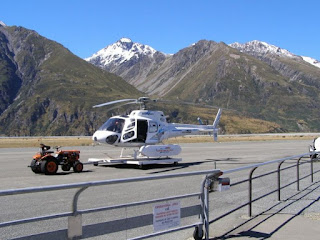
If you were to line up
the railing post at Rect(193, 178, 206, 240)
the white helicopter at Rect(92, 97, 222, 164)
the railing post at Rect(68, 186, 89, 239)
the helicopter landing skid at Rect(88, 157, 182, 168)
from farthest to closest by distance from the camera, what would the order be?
the white helicopter at Rect(92, 97, 222, 164) → the helicopter landing skid at Rect(88, 157, 182, 168) → the railing post at Rect(193, 178, 206, 240) → the railing post at Rect(68, 186, 89, 239)

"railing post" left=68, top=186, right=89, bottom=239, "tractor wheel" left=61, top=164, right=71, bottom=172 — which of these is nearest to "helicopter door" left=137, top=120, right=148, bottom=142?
"tractor wheel" left=61, top=164, right=71, bottom=172

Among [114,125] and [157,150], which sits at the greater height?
[114,125]

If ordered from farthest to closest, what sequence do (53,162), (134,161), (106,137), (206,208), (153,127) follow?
(153,127), (106,137), (134,161), (53,162), (206,208)

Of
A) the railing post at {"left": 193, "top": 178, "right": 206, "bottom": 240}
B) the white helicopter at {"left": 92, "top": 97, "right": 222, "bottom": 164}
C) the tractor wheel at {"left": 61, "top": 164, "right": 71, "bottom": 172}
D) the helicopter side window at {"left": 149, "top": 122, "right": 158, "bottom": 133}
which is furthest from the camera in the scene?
the helicopter side window at {"left": 149, "top": 122, "right": 158, "bottom": 133}

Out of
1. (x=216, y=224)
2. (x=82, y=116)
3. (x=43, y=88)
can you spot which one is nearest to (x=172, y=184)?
(x=216, y=224)

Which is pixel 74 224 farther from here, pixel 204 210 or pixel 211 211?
pixel 211 211

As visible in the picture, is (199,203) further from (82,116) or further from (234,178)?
Answer: (82,116)

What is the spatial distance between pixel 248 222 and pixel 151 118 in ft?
47.4

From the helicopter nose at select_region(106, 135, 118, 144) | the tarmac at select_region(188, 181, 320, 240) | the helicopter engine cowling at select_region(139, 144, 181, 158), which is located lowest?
the tarmac at select_region(188, 181, 320, 240)

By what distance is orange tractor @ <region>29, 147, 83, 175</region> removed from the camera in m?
17.5

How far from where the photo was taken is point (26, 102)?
6914 inches

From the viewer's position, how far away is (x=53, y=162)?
17.8 m

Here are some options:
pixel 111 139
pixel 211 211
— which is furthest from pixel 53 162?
pixel 211 211

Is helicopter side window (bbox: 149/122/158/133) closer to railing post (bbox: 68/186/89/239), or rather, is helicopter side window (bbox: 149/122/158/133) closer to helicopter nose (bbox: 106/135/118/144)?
helicopter nose (bbox: 106/135/118/144)
